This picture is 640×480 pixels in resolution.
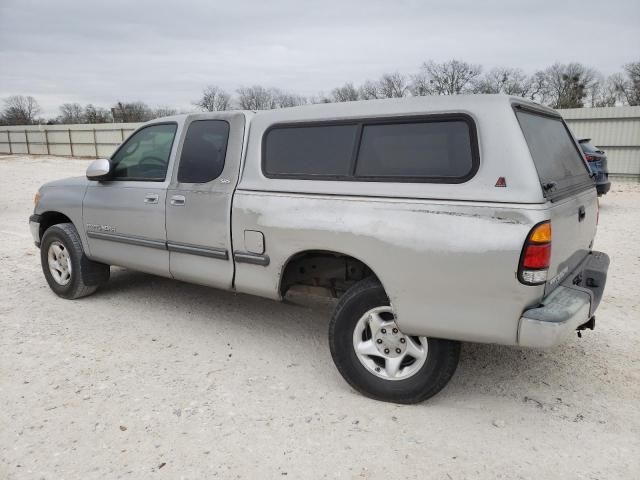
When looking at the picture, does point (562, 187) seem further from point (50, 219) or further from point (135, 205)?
point (50, 219)

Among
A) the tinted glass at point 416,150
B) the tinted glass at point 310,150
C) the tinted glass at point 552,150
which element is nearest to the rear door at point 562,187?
the tinted glass at point 552,150

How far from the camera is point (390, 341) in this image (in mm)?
3199

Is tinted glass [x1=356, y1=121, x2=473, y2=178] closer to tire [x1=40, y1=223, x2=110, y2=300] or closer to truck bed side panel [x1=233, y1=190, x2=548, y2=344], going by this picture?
truck bed side panel [x1=233, y1=190, x2=548, y2=344]

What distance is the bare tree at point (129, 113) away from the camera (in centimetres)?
4397

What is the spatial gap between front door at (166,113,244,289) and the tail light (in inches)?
84.3

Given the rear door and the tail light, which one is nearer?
the tail light

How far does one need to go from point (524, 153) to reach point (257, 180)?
1.87 metres

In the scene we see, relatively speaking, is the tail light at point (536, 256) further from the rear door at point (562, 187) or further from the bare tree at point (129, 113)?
the bare tree at point (129, 113)

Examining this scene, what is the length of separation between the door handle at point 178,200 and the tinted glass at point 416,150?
1.63 meters

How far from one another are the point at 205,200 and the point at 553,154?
8.38 ft

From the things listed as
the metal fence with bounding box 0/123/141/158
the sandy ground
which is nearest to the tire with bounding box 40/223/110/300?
the sandy ground

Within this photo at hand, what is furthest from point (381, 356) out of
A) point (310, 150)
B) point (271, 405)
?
point (310, 150)

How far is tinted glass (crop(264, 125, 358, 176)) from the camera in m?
3.36

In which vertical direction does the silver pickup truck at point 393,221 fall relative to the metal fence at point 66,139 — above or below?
below
